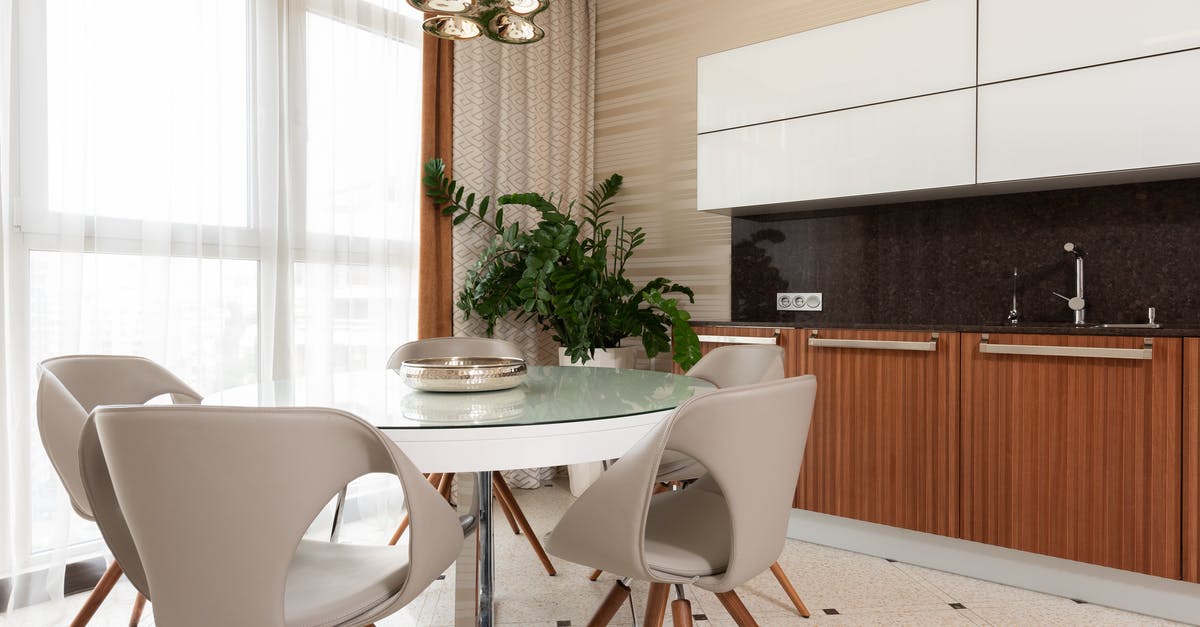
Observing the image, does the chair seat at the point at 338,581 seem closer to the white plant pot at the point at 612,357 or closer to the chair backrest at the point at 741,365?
the chair backrest at the point at 741,365

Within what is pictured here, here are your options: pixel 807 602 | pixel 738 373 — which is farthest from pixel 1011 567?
pixel 738 373

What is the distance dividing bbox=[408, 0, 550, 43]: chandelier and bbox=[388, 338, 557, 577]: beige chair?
105 centimetres

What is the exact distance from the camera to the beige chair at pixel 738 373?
2096 mm

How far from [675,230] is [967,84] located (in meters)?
1.67

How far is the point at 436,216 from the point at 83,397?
1.82m

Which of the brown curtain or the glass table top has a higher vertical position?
the brown curtain

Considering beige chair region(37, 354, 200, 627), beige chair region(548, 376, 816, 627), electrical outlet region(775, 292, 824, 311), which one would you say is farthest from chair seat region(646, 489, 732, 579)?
electrical outlet region(775, 292, 824, 311)

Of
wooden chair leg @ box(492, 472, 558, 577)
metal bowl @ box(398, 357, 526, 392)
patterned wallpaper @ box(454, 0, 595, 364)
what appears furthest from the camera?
patterned wallpaper @ box(454, 0, 595, 364)

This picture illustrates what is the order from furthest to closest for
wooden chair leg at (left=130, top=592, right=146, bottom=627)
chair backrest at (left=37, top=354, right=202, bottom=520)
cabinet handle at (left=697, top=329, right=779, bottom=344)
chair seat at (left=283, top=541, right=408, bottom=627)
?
cabinet handle at (left=697, top=329, right=779, bottom=344)
wooden chair leg at (left=130, top=592, right=146, bottom=627)
chair backrest at (left=37, top=354, right=202, bottom=520)
chair seat at (left=283, top=541, right=408, bottom=627)

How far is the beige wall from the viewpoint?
3.77m

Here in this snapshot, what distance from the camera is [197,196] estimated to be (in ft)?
8.64

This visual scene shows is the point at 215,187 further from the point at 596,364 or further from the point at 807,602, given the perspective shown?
the point at 807,602

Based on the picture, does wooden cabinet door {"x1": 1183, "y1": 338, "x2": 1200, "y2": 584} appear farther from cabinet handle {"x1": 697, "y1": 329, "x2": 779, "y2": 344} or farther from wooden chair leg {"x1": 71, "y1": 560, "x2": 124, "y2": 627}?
wooden chair leg {"x1": 71, "y1": 560, "x2": 124, "y2": 627}

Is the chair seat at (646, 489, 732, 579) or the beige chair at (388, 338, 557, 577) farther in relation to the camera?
the beige chair at (388, 338, 557, 577)
